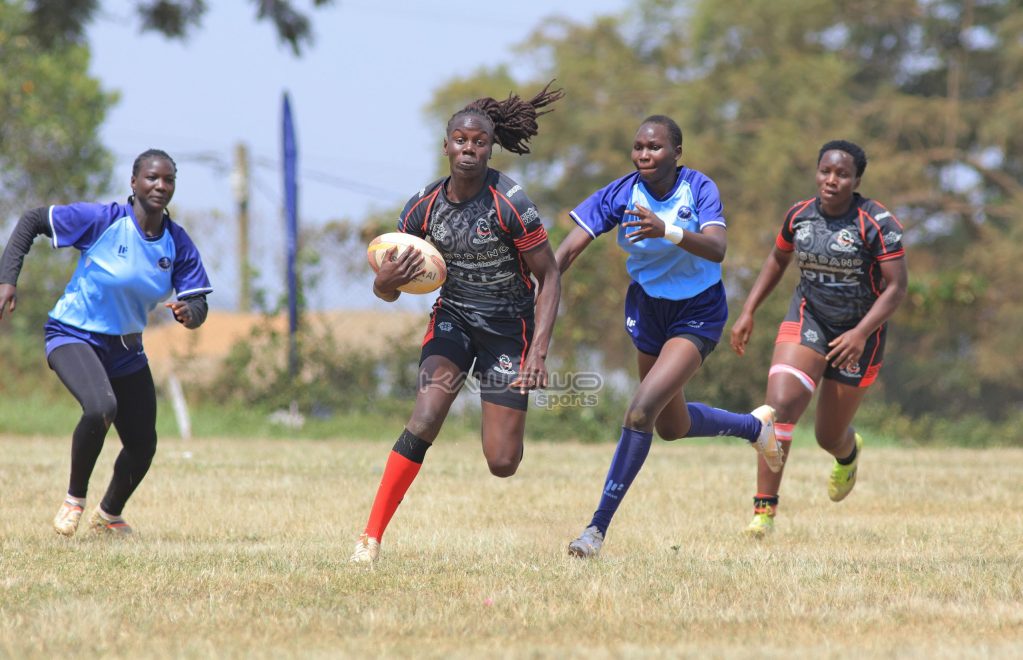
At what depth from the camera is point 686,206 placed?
294 inches

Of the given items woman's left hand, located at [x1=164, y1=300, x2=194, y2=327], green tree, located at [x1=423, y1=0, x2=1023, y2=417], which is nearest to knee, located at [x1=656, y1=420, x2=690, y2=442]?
woman's left hand, located at [x1=164, y1=300, x2=194, y2=327]

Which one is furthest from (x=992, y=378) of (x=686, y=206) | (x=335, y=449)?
(x=686, y=206)

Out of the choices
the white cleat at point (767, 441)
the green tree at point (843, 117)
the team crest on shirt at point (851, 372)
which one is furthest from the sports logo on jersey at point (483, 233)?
the green tree at point (843, 117)

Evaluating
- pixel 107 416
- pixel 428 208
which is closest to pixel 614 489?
pixel 428 208

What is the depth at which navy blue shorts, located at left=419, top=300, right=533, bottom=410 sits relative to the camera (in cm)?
724

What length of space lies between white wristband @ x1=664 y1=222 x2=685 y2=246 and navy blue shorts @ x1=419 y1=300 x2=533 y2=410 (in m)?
0.89

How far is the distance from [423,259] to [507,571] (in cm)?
161

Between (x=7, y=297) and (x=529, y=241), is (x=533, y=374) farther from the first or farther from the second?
(x=7, y=297)

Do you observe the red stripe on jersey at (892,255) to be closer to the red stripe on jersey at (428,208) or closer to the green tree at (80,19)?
the red stripe on jersey at (428,208)

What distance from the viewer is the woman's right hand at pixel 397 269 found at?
268 inches

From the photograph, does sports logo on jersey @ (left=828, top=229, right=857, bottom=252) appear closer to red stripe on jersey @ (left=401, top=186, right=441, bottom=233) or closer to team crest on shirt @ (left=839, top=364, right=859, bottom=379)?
team crest on shirt @ (left=839, top=364, right=859, bottom=379)

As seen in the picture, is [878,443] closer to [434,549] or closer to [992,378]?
[992,378]

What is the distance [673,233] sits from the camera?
706 centimetres

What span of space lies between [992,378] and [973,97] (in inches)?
351
